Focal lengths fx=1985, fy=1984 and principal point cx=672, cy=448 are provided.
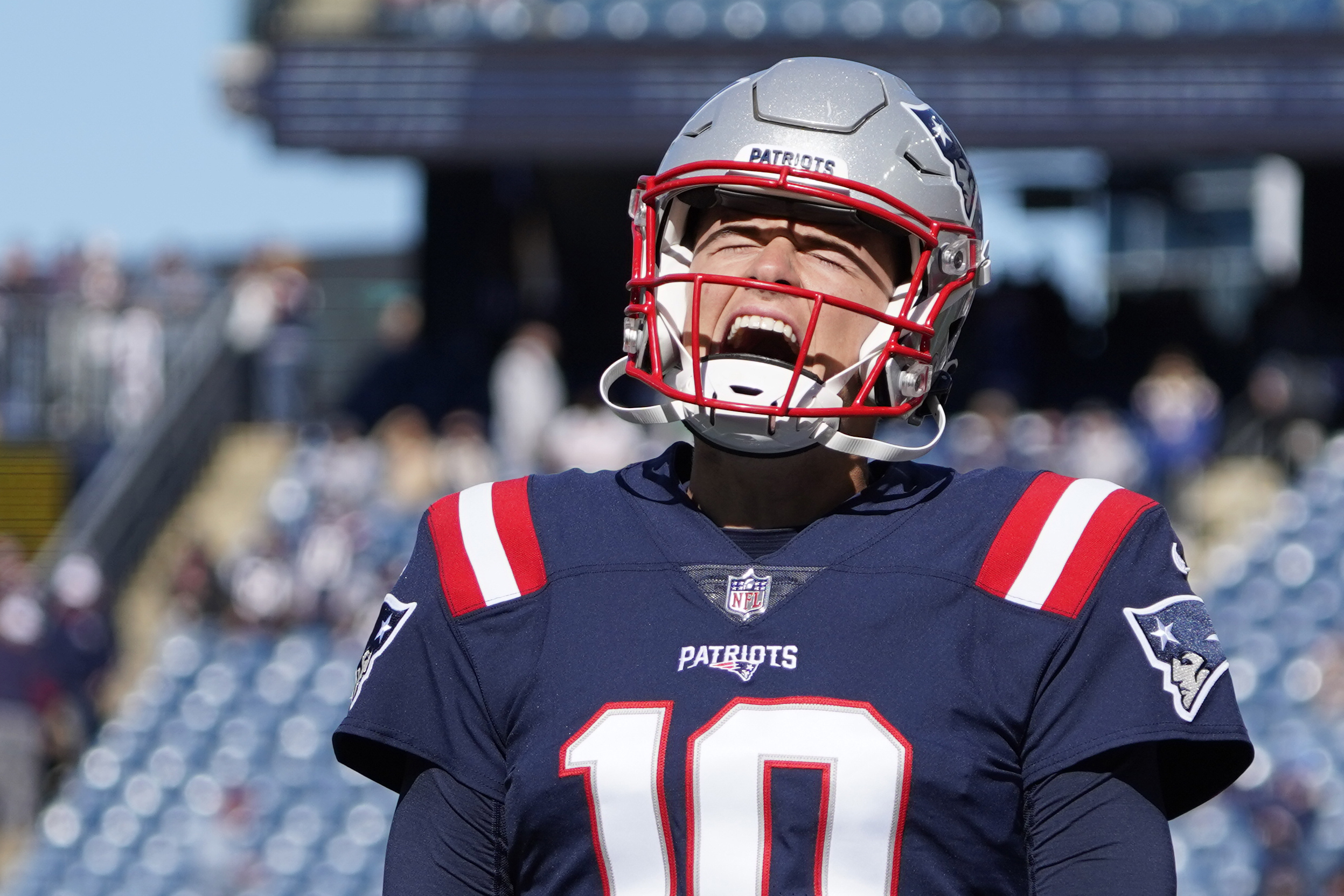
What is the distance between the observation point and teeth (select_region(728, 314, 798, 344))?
197 centimetres

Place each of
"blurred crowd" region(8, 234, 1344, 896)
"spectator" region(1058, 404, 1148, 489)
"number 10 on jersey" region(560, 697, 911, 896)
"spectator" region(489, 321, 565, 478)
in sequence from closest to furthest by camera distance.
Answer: "number 10 on jersey" region(560, 697, 911, 896), "blurred crowd" region(8, 234, 1344, 896), "spectator" region(1058, 404, 1148, 489), "spectator" region(489, 321, 565, 478)

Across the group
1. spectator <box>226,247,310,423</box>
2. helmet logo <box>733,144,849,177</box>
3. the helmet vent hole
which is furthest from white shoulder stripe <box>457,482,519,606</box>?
spectator <box>226,247,310,423</box>

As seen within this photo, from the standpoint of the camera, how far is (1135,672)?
71.8 inches

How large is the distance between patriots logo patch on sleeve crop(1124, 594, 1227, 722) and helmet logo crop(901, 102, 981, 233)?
488mm

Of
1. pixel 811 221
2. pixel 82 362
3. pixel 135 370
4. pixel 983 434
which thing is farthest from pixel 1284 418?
pixel 811 221

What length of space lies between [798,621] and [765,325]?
300 millimetres

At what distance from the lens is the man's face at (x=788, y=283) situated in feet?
6.51

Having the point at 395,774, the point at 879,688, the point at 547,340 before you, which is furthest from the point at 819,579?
the point at 547,340

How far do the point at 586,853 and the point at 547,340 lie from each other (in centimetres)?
944

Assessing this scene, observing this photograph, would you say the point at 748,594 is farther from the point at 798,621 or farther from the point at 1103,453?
the point at 1103,453

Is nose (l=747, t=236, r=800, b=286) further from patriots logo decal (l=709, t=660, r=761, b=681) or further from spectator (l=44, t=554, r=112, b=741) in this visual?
spectator (l=44, t=554, r=112, b=741)

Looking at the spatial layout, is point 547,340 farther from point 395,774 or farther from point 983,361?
point 395,774

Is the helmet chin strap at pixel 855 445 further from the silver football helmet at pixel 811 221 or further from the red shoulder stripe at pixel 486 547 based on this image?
the red shoulder stripe at pixel 486 547

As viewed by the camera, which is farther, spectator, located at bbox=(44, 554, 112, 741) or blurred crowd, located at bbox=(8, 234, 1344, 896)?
spectator, located at bbox=(44, 554, 112, 741)
